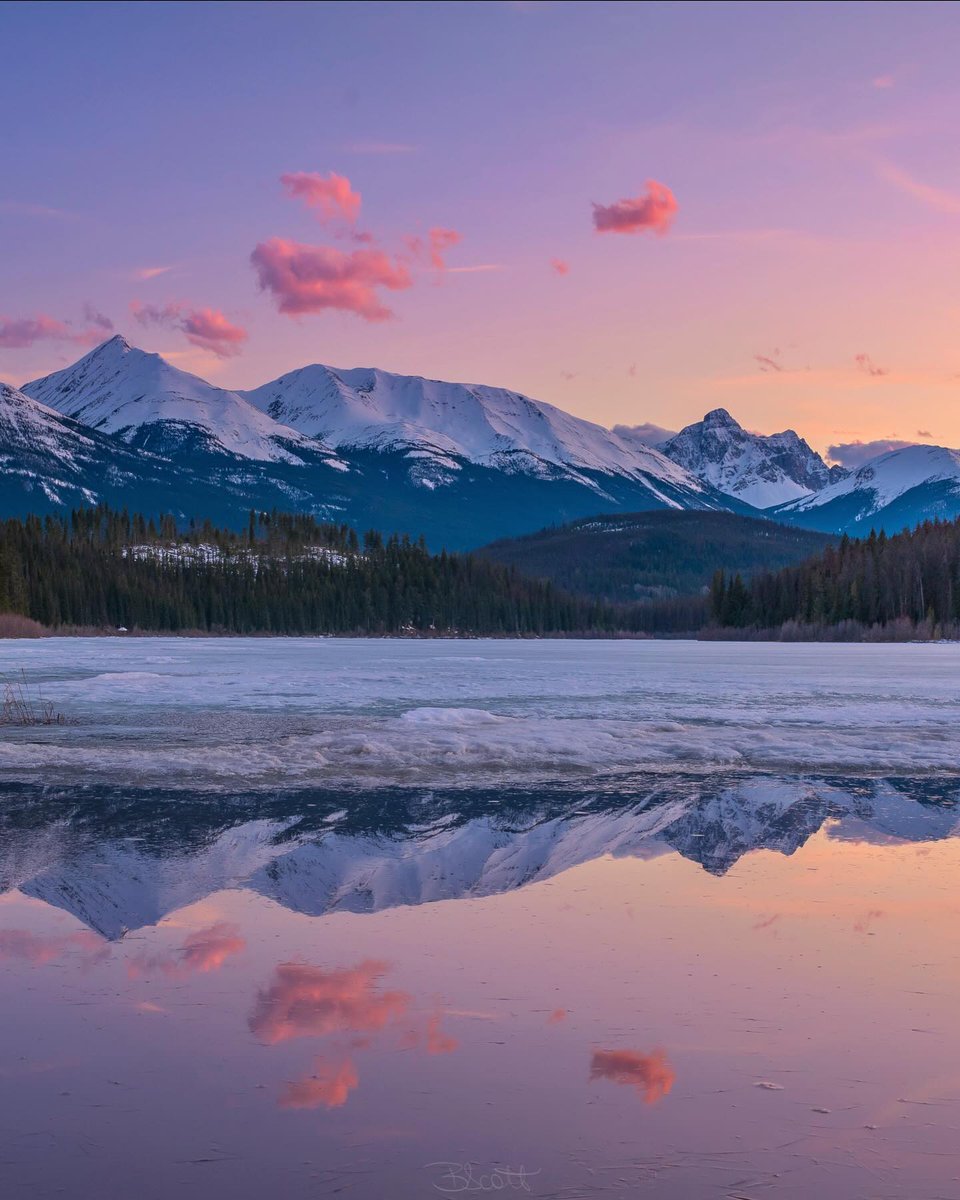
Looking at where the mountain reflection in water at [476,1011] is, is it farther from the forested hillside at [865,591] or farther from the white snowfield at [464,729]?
the forested hillside at [865,591]

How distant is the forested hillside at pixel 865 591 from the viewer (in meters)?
132

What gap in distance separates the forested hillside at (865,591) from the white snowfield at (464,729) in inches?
3409

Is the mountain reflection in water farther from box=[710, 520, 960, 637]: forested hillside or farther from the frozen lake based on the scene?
box=[710, 520, 960, 637]: forested hillside

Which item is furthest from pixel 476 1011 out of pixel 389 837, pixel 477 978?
pixel 389 837

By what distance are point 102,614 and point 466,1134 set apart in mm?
166837

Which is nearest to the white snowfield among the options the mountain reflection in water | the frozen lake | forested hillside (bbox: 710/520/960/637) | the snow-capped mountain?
the frozen lake

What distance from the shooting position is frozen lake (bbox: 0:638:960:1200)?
240 inches

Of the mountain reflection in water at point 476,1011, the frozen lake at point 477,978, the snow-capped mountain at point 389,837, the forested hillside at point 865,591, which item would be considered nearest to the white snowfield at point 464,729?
the frozen lake at point 477,978

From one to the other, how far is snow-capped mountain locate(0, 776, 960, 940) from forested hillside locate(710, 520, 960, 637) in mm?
113586

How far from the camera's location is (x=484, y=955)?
9664mm

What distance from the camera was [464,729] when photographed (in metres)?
26.4

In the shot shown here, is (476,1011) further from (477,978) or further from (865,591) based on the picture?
(865,591)

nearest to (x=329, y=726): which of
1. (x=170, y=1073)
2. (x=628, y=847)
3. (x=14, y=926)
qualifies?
(x=628, y=847)

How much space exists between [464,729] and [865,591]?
119663 millimetres
